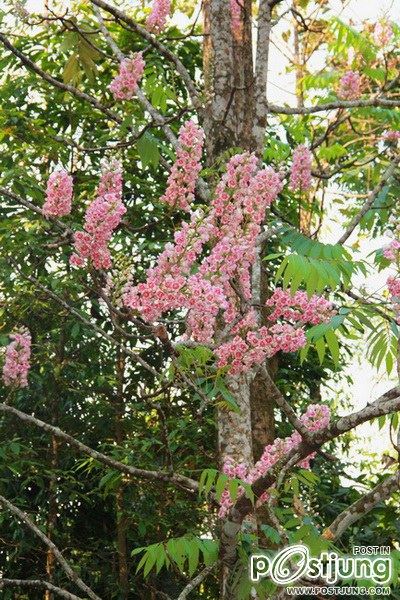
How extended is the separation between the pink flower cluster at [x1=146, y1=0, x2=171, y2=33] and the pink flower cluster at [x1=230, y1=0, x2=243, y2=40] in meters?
0.55

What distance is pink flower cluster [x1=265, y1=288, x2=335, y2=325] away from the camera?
→ 12.8 feet

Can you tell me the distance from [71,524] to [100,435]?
838 millimetres

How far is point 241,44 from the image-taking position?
16.2 feet

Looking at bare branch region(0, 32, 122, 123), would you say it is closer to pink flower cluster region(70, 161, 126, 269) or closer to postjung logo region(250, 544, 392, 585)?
pink flower cluster region(70, 161, 126, 269)

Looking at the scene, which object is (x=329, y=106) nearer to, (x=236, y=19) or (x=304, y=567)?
(x=236, y=19)

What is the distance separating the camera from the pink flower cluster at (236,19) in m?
4.91

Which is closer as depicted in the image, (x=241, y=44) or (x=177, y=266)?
(x=177, y=266)

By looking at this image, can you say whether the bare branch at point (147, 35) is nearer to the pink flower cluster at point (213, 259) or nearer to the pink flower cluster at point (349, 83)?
the pink flower cluster at point (213, 259)

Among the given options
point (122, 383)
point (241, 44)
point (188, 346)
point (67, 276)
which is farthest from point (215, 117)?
point (122, 383)

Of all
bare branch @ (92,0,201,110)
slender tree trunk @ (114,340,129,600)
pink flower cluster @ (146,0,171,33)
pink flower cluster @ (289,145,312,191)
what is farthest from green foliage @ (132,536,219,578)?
slender tree trunk @ (114,340,129,600)

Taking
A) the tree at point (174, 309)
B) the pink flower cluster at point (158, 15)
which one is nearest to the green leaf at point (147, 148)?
the tree at point (174, 309)

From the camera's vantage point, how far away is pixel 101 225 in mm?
3205

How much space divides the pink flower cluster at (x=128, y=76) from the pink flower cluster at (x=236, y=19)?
1171 mm

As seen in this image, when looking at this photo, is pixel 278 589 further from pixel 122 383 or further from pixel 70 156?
pixel 70 156
